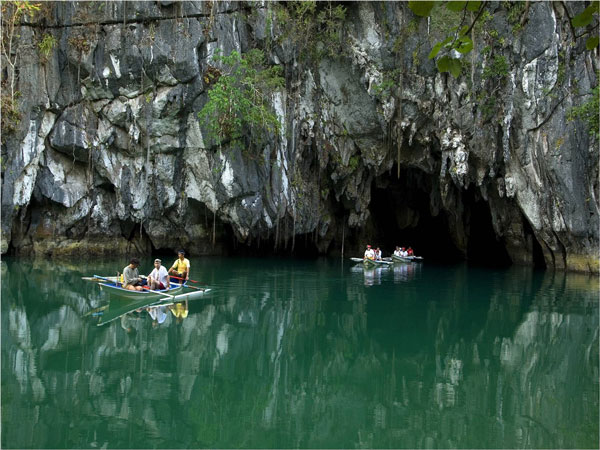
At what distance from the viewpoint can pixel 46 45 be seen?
18922 millimetres

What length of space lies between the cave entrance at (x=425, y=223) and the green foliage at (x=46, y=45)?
542 inches

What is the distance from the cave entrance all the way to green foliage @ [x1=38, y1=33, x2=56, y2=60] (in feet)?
45.1

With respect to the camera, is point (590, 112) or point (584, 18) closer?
point (584, 18)

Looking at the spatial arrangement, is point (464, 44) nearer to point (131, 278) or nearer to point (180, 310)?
point (180, 310)

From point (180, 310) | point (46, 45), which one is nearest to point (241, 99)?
point (46, 45)

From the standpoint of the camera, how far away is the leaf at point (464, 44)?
198cm

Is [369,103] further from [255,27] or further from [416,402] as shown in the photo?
[416,402]

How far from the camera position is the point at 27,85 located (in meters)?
18.8

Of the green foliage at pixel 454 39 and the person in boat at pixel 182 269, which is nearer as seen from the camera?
the green foliage at pixel 454 39

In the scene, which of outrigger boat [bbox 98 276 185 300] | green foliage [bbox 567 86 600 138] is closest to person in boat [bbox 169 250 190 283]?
outrigger boat [bbox 98 276 185 300]

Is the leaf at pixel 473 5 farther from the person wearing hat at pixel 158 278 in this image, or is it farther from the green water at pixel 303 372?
the person wearing hat at pixel 158 278

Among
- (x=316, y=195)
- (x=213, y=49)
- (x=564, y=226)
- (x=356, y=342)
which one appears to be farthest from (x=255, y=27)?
(x=356, y=342)

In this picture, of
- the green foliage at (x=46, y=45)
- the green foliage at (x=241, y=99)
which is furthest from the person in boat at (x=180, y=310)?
the green foliage at (x=46, y=45)

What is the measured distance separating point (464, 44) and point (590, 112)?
52.8 feet
